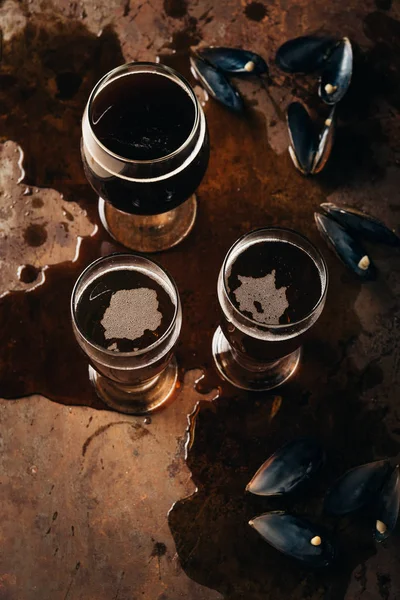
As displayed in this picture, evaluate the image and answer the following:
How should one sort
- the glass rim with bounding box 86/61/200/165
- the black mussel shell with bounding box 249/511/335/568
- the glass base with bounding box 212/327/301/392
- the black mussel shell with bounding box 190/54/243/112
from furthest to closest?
the black mussel shell with bounding box 190/54/243/112
the glass base with bounding box 212/327/301/392
the black mussel shell with bounding box 249/511/335/568
the glass rim with bounding box 86/61/200/165

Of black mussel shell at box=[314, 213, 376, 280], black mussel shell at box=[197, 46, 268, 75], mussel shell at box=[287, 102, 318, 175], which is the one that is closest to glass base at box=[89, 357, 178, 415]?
black mussel shell at box=[314, 213, 376, 280]

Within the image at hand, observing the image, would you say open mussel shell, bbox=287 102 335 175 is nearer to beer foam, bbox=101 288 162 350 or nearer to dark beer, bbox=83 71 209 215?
dark beer, bbox=83 71 209 215

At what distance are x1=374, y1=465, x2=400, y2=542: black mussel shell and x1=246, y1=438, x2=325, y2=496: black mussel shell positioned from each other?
0.14 meters

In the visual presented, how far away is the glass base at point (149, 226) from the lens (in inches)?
62.3

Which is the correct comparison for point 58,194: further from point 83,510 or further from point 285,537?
point 285,537

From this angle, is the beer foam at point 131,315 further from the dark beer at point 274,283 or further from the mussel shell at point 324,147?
the mussel shell at point 324,147

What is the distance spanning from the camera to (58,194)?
63.1 inches

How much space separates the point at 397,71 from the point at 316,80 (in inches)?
7.6

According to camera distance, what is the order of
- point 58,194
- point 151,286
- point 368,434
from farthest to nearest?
point 58,194 → point 368,434 → point 151,286

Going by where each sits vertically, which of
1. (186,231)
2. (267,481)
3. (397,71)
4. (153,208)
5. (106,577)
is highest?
(397,71)

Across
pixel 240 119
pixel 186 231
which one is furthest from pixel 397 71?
pixel 186 231

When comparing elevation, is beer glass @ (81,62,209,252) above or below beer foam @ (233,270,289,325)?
above

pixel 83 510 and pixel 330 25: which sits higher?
pixel 330 25

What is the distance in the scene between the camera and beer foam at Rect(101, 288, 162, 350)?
135 cm
